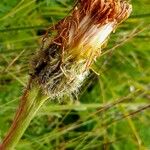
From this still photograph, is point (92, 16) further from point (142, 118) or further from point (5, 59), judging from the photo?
point (142, 118)

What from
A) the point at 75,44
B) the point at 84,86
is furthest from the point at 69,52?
the point at 84,86

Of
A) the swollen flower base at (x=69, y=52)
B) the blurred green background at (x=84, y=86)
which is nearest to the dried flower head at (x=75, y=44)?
the swollen flower base at (x=69, y=52)

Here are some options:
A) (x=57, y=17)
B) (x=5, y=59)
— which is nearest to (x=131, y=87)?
(x=57, y=17)

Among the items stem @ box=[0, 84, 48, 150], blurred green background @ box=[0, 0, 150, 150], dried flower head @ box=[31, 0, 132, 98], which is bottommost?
stem @ box=[0, 84, 48, 150]

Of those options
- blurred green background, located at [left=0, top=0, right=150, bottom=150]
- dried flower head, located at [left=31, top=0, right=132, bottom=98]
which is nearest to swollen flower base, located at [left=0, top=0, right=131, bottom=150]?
dried flower head, located at [left=31, top=0, right=132, bottom=98]

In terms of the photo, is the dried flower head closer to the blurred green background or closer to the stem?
the stem

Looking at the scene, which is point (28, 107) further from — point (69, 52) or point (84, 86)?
point (84, 86)

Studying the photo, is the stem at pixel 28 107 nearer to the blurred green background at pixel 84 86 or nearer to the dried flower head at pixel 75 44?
the dried flower head at pixel 75 44
